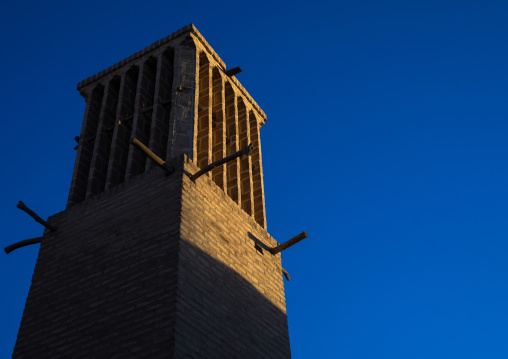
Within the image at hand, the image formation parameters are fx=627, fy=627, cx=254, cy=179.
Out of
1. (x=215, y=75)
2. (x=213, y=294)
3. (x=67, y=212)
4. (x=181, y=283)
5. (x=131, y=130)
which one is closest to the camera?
(x=181, y=283)

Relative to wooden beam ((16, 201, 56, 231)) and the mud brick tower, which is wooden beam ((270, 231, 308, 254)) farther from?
wooden beam ((16, 201, 56, 231))

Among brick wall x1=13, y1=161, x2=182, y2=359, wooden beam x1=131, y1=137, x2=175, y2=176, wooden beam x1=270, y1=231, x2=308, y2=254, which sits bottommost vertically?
brick wall x1=13, y1=161, x2=182, y2=359

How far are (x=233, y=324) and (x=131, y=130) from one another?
459cm

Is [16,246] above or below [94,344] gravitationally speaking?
above

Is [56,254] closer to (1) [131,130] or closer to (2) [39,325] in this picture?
(2) [39,325]

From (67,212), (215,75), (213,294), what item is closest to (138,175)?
(67,212)

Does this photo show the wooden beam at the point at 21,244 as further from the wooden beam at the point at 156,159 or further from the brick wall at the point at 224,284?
the brick wall at the point at 224,284

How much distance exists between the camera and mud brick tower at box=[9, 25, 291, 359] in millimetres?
8383

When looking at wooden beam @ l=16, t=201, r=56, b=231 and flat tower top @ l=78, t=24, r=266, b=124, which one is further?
flat tower top @ l=78, t=24, r=266, b=124

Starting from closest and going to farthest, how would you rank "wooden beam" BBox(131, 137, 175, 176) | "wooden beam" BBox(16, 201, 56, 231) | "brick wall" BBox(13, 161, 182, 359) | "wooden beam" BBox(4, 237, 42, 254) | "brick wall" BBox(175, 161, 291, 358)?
"brick wall" BBox(13, 161, 182, 359), "brick wall" BBox(175, 161, 291, 358), "wooden beam" BBox(131, 137, 175, 176), "wooden beam" BBox(16, 201, 56, 231), "wooden beam" BBox(4, 237, 42, 254)

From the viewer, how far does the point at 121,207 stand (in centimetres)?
999

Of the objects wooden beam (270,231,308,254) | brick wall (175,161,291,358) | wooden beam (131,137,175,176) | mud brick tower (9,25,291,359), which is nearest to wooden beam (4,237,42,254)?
mud brick tower (9,25,291,359)

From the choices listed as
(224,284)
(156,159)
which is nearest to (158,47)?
(156,159)

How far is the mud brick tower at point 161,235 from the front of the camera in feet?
27.5
